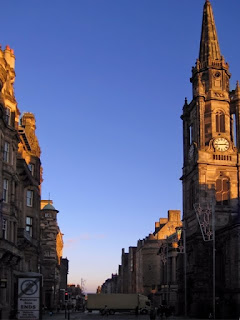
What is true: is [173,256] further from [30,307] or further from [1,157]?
[30,307]

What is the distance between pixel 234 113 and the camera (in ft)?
266

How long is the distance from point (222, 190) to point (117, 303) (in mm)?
28299

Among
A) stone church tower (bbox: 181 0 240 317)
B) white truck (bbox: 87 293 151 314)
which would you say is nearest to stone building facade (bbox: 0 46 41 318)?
stone church tower (bbox: 181 0 240 317)

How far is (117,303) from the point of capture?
3620 inches

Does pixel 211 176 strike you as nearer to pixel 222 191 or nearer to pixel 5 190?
pixel 222 191

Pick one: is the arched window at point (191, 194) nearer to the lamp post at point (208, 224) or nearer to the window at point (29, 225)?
the lamp post at point (208, 224)

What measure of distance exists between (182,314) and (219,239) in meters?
13.5

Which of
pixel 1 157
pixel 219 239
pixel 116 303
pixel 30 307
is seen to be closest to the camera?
pixel 30 307

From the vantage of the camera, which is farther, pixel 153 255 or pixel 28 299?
pixel 153 255

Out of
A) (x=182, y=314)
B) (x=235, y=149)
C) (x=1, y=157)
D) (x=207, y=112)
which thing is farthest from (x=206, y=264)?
(x=1, y=157)

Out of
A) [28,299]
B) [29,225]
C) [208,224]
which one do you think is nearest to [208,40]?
[208,224]

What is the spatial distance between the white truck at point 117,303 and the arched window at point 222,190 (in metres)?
25.4

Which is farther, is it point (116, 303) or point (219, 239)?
point (116, 303)

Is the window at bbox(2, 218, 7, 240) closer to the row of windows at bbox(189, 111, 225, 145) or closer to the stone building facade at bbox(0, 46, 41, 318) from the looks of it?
the stone building facade at bbox(0, 46, 41, 318)
